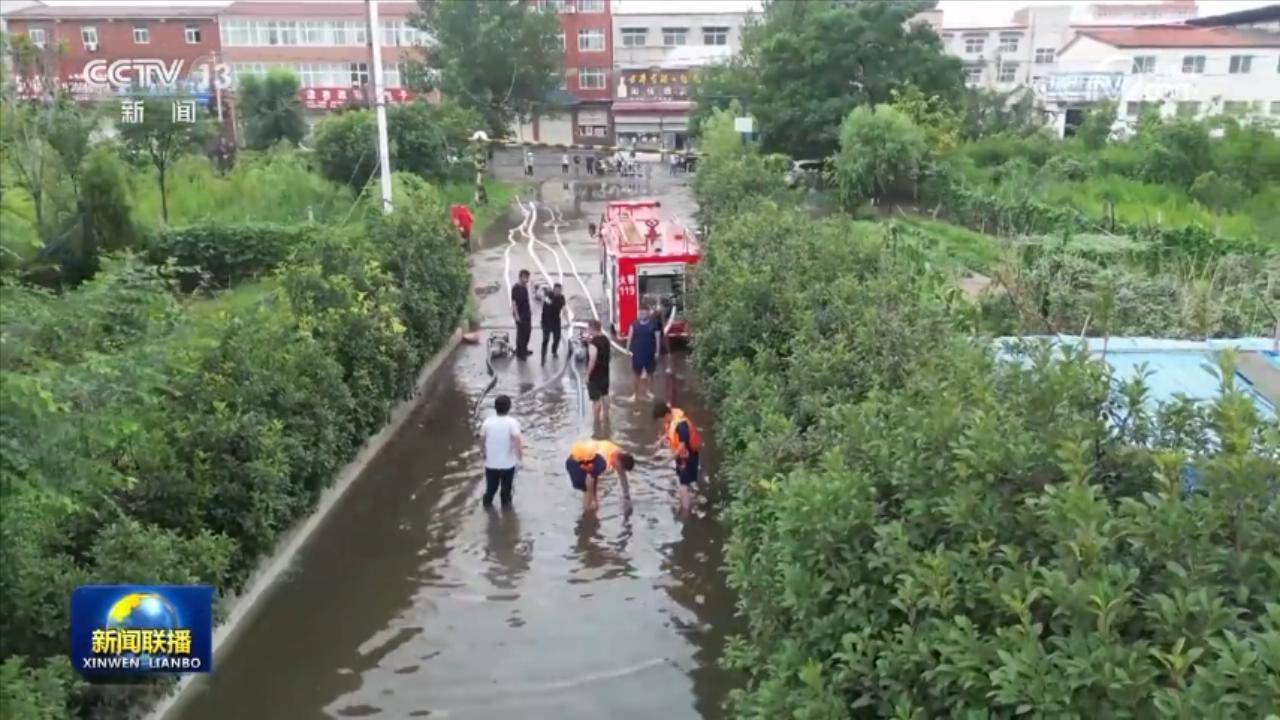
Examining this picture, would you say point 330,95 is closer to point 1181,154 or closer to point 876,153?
point 876,153

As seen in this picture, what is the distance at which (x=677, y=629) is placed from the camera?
849 cm

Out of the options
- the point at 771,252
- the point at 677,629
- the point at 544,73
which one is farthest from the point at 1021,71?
the point at 677,629

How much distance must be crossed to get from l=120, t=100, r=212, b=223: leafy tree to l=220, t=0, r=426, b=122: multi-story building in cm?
2752

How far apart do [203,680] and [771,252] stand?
706cm

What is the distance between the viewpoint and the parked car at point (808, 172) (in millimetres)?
33344

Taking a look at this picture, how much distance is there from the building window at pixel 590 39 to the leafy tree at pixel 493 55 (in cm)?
750

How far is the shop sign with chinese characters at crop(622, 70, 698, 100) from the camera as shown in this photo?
59375mm

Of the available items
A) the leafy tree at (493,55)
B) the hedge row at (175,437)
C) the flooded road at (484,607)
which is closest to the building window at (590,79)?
the leafy tree at (493,55)

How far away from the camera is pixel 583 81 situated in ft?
198

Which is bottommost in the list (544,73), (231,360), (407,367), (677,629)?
(677,629)

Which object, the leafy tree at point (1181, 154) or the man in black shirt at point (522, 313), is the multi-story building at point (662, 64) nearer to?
the leafy tree at point (1181, 154)

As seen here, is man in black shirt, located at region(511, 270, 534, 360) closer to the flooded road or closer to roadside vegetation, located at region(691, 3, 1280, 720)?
the flooded road

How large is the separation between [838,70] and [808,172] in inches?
134

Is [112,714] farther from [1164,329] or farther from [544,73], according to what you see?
[544,73]
